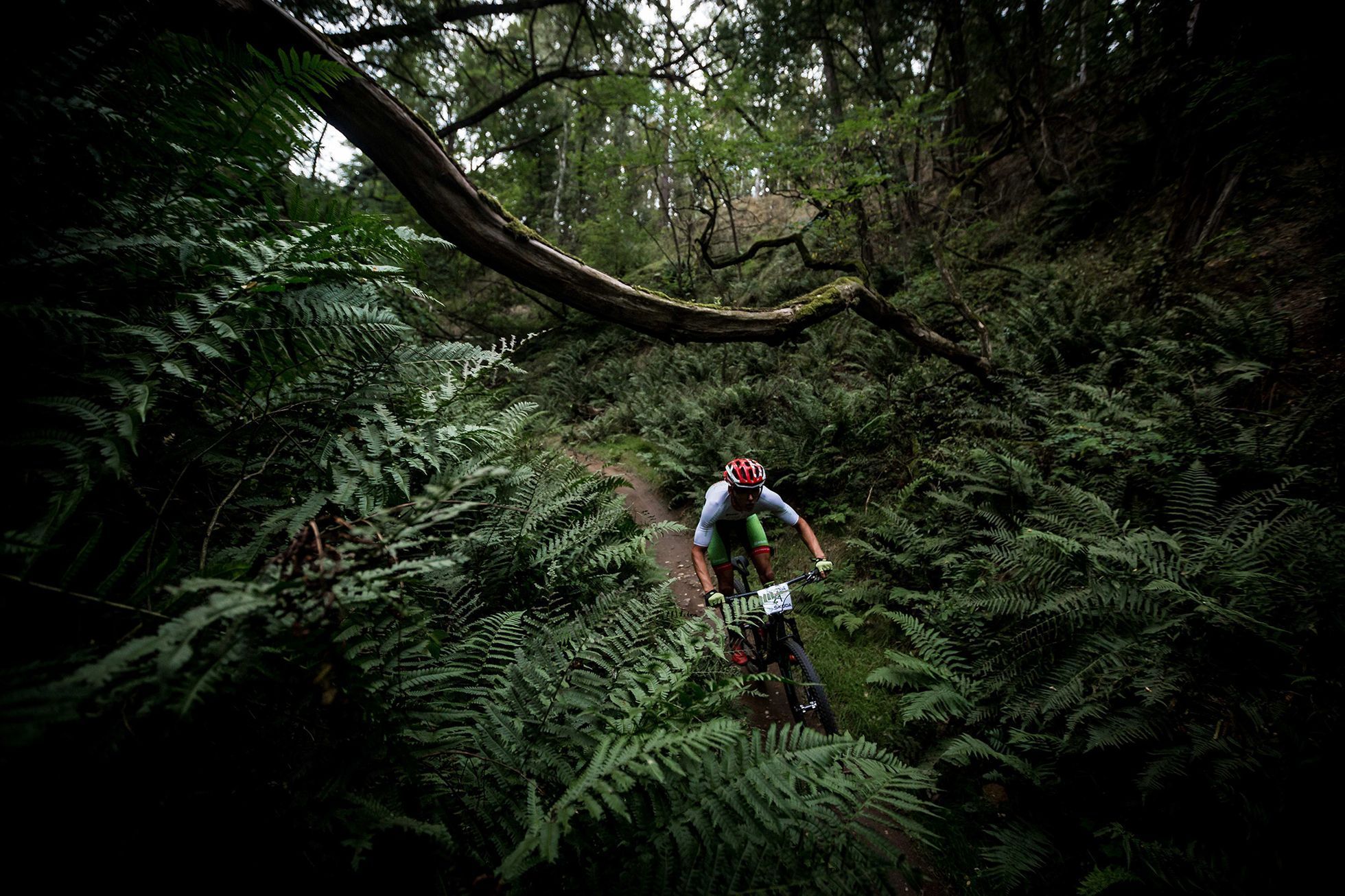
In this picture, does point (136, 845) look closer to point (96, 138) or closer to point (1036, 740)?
point (96, 138)

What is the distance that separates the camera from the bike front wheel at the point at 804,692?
3.55m

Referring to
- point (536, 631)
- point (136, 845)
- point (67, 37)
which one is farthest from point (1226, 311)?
point (67, 37)

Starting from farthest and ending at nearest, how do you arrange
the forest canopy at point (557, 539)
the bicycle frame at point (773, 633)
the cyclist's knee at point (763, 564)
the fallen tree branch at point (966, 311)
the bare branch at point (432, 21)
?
the fallen tree branch at point (966, 311)
the bare branch at point (432, 21)
the cyclist's knee at point (763, 564)
the bicycle frame at point (773, 633)
the forest canopy at point (557, 539)

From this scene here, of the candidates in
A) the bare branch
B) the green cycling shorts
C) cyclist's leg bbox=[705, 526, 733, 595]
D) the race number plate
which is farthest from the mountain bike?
the bare branch

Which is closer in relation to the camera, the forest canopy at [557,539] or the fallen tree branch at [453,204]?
the forest canopy at [557,539]

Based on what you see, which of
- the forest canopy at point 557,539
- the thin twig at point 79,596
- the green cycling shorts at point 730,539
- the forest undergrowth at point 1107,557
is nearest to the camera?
the thin twig at point 79,596

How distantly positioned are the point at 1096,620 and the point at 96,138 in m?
5.87

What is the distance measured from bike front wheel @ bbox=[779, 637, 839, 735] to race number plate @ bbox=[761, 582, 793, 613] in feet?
1.59

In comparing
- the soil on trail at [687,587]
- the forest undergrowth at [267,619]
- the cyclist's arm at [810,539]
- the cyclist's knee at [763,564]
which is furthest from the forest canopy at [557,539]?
the cyclist's arm at [810,539]

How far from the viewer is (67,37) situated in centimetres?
180

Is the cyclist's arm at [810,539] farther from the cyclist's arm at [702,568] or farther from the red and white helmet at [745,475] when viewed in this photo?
the cyclist's arm at [702,568]

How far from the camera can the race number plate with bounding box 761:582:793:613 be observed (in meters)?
3.50

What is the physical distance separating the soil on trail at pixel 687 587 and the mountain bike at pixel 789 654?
0.78ft

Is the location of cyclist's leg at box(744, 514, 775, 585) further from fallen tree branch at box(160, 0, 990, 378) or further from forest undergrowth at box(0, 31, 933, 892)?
forest undergrowth at box(0, 31, 933, 892)
